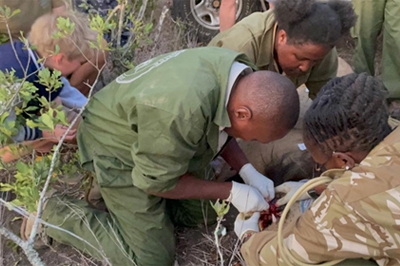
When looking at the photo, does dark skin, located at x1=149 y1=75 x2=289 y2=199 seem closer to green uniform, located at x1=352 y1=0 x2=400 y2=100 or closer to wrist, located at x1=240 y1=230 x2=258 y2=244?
wrist, located at x1=240 y1=230 x2=258 y2=244

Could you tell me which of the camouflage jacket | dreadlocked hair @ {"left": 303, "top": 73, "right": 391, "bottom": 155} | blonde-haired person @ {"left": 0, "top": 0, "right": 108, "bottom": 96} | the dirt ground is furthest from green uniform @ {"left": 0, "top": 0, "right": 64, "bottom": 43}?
the camouflage jacket

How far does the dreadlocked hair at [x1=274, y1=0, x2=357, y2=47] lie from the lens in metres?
2.64

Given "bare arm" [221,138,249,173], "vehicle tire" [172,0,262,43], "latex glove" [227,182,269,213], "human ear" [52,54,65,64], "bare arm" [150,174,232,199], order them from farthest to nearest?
"vehicle tire" [172,0,262,43], "bare arm" [221,138,249,173], "human ear" [52,54,65,64], "latex glove" [227,182,269,213], "bare arm" [150,174,232,199]

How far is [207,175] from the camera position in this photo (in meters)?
2.99

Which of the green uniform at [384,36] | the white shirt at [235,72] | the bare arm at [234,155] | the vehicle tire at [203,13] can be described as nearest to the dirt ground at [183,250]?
the bare arm at [234,155]

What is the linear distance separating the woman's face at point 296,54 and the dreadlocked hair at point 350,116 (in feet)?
2.47

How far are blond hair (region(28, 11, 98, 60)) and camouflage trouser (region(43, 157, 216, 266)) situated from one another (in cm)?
66

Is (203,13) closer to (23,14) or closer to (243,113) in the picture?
(23,14)

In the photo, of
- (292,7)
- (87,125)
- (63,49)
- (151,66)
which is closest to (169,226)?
(87,125)

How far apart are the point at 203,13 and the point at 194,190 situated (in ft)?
8.87

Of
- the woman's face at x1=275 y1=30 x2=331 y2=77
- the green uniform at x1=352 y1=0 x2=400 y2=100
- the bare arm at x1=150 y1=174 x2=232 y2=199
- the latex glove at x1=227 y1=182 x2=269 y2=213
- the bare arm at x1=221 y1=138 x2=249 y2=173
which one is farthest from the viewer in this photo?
the green uniform at x1=352 y1=0 x2=400 y2=100

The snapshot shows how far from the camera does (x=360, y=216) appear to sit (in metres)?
1.68

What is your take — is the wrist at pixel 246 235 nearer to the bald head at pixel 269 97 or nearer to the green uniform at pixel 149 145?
the green uniform at pixel 149 145

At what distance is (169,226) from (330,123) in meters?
1.24
